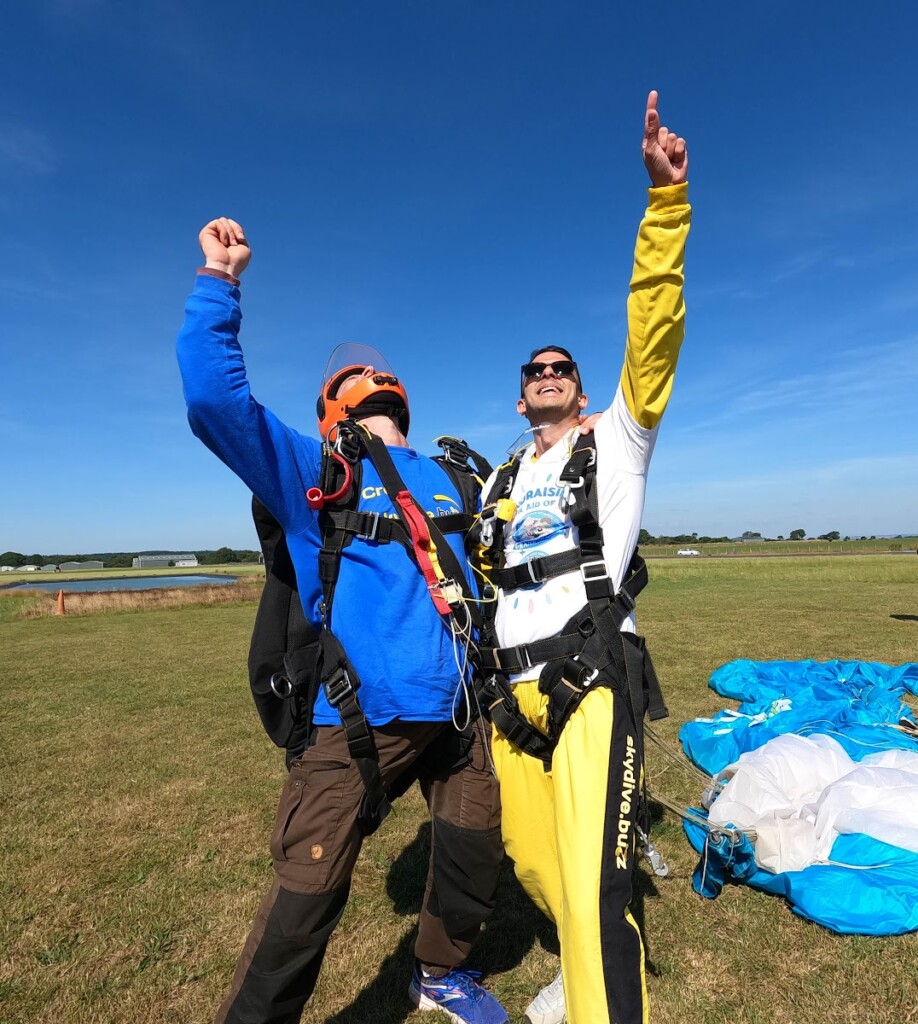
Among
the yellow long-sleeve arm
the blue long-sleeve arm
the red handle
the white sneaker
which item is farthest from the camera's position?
the white sneaker

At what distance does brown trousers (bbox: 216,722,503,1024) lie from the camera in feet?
7.12

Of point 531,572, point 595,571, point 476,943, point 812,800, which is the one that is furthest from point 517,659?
point 812,800

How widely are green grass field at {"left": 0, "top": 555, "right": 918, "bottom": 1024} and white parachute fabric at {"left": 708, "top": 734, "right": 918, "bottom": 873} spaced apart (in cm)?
42

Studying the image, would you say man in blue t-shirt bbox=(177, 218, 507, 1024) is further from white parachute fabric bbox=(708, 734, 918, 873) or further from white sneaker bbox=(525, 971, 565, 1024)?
white parachute fabric bbox=(708, 734, 918, 873)

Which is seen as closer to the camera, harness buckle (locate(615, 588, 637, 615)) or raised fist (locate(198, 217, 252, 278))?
raised fist (locate(198, 217, 252, 278))

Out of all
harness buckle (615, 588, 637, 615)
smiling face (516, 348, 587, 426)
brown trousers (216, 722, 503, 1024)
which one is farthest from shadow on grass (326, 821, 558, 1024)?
smiling face (516, 348, 587, 426)

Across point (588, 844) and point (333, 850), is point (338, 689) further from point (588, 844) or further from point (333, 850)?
point (588, 844)

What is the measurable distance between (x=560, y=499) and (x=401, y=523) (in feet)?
2.49

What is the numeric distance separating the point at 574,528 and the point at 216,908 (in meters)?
3.59

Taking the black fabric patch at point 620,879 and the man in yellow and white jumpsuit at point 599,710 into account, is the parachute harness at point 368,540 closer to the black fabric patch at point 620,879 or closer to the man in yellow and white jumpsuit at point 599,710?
the man in yellow and white jumpsuit at point 599,710

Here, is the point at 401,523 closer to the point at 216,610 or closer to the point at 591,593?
the point at 591,593

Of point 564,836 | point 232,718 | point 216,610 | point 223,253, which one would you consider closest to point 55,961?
point 564,836

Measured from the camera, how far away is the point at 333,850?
2260 millimetres

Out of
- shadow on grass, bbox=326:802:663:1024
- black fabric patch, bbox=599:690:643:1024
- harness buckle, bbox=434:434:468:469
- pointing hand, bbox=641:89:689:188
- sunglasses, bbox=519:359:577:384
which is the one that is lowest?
shadow on grass, bbox=326:802:663:1024
